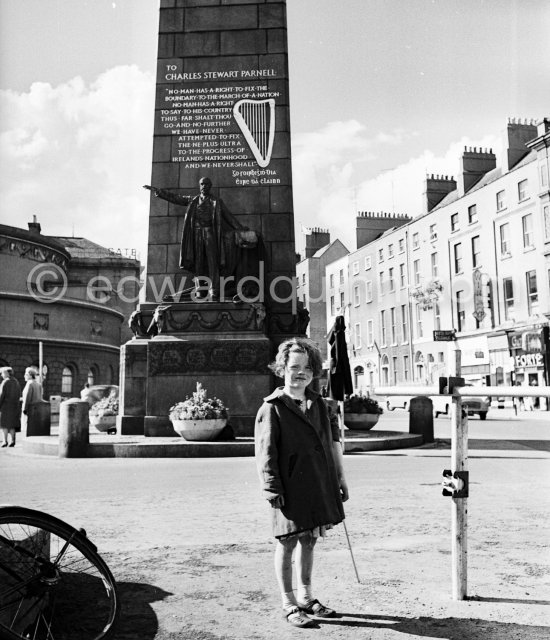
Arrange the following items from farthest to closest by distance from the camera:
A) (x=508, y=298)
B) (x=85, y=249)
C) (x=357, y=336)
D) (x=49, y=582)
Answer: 1. (x=85, y=249)
2. (x=357, y=336)
3. (x=508, y=298)
4. (x=49, y=582)

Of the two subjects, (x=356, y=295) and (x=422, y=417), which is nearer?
(x=422, y=417)

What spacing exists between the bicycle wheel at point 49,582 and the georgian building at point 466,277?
1642 centimetres

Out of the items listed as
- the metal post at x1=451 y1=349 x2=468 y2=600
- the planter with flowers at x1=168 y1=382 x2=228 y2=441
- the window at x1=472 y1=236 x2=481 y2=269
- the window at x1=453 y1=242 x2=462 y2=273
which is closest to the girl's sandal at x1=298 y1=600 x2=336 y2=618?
the metal post at x1=451 y1=349 x2=468 y2=600

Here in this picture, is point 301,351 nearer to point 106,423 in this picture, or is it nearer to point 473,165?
point 106,423

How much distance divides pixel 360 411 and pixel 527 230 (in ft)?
63.8

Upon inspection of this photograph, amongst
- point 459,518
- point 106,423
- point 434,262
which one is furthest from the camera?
point 434,262

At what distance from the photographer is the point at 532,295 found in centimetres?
3391

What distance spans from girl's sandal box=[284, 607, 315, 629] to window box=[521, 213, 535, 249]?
1182 inches

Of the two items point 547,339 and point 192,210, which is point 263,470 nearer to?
point 192,210

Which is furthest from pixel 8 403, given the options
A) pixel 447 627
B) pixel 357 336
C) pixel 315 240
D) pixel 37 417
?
pixel 315 240

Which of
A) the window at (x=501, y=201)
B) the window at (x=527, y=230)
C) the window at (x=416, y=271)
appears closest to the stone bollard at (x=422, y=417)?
the window at (x=527, y=230)

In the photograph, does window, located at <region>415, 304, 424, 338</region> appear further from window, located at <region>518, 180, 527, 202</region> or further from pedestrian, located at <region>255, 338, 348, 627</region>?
pedestrian, located at <region>255, 338, 348, 627</region>

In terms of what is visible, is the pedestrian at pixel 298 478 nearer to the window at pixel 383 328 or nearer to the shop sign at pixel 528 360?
the shop sign at pixel 528 360

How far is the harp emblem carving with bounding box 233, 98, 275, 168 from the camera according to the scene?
59.3 feet
